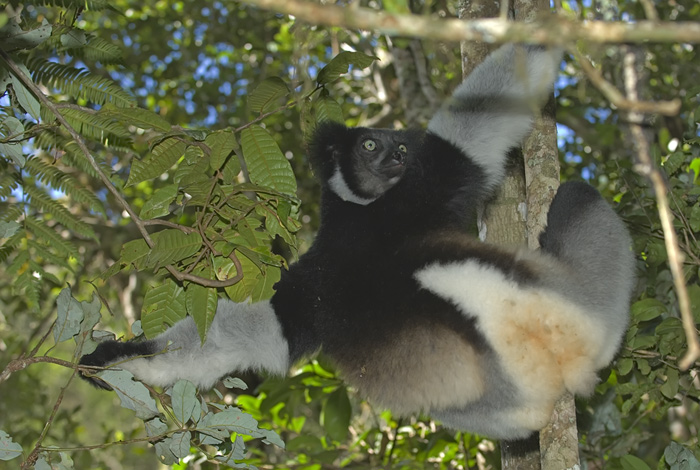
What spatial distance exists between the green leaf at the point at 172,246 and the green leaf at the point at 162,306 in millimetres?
252

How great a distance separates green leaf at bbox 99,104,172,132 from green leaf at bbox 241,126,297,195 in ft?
1.17

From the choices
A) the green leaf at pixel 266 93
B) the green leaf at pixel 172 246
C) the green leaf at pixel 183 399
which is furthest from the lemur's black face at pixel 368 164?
the green leaf at pixel 183 399

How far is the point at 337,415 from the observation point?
421 centimetres

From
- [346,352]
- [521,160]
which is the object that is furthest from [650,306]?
[346,352]

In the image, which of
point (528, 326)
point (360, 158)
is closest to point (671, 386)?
point (528, 326)

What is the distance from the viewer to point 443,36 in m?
0.97

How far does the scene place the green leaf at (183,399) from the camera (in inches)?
93.1

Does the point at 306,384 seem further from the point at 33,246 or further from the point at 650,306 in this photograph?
the point at 650,306

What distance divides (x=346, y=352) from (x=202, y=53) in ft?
20.2

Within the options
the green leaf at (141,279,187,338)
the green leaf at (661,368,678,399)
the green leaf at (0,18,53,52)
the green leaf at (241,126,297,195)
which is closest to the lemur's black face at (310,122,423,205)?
the green leaf at (241,126,297,195)

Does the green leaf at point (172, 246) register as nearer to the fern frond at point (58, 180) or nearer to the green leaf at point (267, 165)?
the green leaf at point (267, 165)

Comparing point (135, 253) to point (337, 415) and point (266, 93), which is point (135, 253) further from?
point (337, 415)

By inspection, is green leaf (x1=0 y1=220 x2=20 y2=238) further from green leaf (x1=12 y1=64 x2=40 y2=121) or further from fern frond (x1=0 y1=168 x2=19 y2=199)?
green leaf (x1=12 y1=64 x2=40 y2=121)

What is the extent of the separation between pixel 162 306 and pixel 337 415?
6.13 ft
